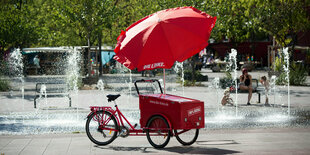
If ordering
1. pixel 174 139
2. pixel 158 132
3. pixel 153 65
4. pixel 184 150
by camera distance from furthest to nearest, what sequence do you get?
pixel 174 139 < pixel 153 65 < pixel 158 132 < pixel 184 150

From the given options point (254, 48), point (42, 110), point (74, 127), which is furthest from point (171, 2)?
point (254, 48)

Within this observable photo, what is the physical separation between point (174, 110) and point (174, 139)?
4.86 ft

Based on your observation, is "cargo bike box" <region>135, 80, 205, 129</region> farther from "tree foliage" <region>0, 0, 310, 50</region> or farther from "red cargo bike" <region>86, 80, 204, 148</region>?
"tree foliage" <region>0, 0, 310, 50</region>

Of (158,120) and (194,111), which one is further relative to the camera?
(158,120)

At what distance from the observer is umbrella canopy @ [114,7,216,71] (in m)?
8.50

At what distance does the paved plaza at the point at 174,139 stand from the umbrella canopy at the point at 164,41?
1586 mm

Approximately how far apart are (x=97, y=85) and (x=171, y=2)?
619 cm

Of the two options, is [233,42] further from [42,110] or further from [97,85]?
[42,110]

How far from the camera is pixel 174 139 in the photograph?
30.6ft

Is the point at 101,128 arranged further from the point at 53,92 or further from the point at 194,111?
the point at 53,92

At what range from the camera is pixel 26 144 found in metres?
8.88

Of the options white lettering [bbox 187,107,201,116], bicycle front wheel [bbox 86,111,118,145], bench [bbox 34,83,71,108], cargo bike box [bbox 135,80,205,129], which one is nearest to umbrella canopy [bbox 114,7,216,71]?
cargo bike box [bbox 135,80,205,129]

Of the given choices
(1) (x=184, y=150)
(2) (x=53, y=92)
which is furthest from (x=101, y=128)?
(2) (x=53, y=92)

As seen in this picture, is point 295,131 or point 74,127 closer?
point 295,131
